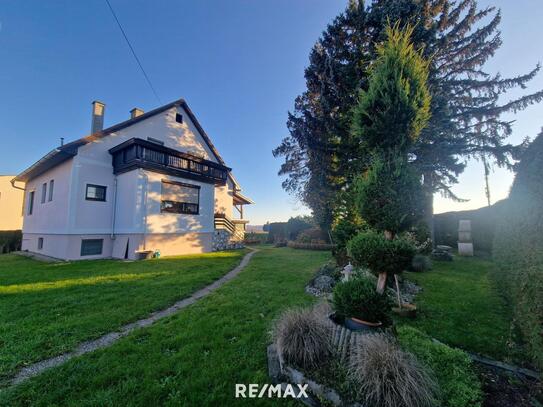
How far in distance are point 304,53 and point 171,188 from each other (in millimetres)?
11047

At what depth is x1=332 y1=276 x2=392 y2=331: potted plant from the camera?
2846 mm

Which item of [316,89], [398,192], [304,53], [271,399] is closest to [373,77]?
[398,192]

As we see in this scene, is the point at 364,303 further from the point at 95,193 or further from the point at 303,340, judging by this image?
the point at 95,193

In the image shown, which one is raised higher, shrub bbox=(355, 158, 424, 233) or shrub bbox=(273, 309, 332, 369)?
A: shrub bbox=(355, 158, 424, 233)

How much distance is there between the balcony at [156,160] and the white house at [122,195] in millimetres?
44

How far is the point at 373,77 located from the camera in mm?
3539

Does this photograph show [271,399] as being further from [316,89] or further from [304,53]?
Result: [304,53]

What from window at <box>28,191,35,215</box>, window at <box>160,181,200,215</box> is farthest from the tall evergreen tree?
window at <box>28,191,35,215</box>

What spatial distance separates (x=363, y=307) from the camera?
9.38 feet

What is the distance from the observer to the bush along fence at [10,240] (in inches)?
620

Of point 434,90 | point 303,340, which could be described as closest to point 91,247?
point 303,340

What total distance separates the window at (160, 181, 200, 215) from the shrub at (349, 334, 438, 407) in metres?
12.5

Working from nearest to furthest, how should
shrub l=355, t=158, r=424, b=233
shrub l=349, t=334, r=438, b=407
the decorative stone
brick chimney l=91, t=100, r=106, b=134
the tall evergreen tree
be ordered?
shrub l=349, t=334, r=438, b=407, shrub l=355, t=158, r=424, b=233, the decorative stone, the tall evergreen tree, brick chimney l=91, t=100, r=106, b=134

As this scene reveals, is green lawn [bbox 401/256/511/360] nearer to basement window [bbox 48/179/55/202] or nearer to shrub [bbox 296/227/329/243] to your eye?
shrub [bbox 296/227/329/243]
